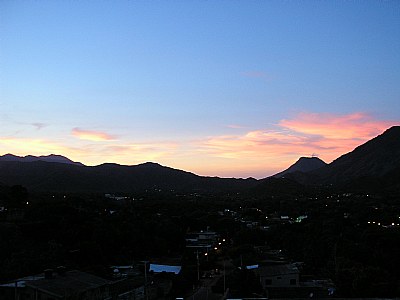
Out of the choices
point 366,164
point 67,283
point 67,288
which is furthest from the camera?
point 366,164

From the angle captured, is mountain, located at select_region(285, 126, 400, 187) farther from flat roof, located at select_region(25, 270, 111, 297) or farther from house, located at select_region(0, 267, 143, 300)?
flat roof, located at select_region(25, 270, 111, 297)

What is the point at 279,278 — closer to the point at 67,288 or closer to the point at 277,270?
the point at 277,270

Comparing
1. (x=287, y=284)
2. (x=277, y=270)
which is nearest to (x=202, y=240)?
(x=277, y=270)

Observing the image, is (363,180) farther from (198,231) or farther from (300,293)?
(300,293)

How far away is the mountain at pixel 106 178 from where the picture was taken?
9594 centimetres

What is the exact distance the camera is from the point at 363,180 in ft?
354

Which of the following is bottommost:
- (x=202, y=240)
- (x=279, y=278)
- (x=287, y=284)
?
(x=287, y=284)

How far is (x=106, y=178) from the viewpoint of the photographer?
373 feet

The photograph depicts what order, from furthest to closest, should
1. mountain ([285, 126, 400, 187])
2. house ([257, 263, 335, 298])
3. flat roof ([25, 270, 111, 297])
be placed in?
mountain ([285, 126, 400, 187]) → house ([257, 263, 335, 298]) → flat roof ([25, 270, 111, 297])

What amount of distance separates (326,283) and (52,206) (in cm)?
1833

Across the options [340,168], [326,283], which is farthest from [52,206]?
[340,168]

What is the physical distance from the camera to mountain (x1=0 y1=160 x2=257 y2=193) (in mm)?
95938

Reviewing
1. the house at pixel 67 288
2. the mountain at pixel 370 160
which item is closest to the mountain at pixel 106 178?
the mountain at pixel 370 160

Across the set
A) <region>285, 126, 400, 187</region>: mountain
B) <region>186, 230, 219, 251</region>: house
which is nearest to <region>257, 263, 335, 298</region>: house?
<region>186, 230, 219, 251</region>: house
